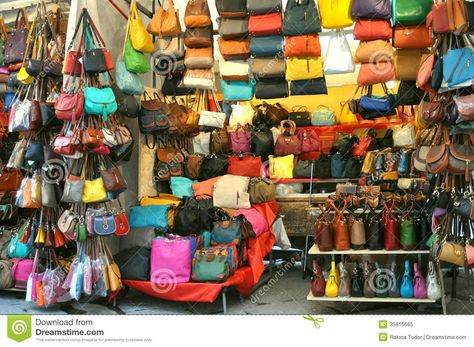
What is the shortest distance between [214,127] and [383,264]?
2.49 metres

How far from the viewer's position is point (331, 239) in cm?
491

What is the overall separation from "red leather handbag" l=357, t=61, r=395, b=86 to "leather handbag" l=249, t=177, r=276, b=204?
162cm

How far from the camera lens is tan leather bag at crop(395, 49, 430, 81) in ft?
16.4

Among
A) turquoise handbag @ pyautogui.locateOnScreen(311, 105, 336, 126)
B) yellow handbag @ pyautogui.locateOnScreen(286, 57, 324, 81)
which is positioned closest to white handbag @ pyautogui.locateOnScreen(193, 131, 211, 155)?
yellow handbag @ pyautogui.locateOnScreen(286, 57, 324, 81)

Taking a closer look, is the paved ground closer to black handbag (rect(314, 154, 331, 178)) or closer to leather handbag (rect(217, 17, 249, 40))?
black handbag (rect(314, 154, 331, 178))

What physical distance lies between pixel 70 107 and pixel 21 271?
2004 millimetres

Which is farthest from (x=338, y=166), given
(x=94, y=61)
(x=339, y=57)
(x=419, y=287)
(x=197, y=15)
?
(x=94, y=61)

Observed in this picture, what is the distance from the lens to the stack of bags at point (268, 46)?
5.34m

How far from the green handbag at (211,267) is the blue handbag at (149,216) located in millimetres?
688

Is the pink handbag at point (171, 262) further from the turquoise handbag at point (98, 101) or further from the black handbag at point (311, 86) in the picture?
the black handbag at point (311, 86)

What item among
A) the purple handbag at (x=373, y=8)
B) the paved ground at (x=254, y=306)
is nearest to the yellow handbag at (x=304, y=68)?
the purple handbag at (x=373, y=8)

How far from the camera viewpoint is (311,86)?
552 cm
